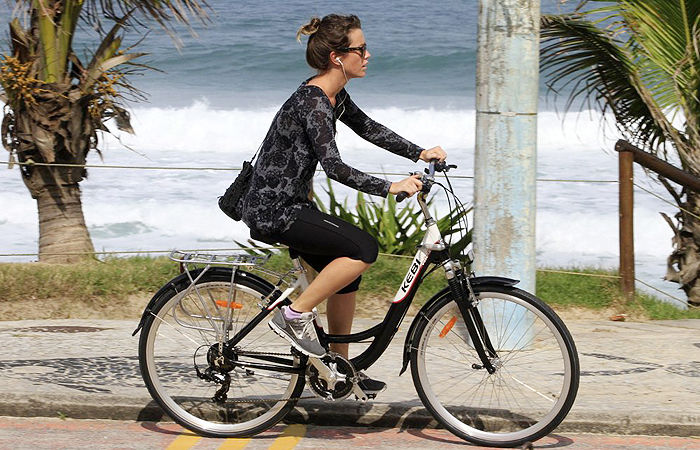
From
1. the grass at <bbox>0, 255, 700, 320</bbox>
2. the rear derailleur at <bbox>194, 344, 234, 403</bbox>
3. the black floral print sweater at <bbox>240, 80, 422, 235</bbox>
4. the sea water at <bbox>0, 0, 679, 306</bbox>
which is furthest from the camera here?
the sea water at <bbox>0, 0, 679, 306</bbox>

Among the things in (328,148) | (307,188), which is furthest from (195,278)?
(328,148)

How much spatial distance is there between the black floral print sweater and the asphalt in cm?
111

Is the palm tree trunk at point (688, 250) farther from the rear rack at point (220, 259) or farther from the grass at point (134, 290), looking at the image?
the rear rack at point (220, 259)

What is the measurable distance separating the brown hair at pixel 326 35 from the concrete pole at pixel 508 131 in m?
1.85

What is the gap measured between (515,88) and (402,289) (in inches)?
79.5

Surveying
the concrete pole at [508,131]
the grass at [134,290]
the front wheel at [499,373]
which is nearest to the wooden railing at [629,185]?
the grass at [134,290]

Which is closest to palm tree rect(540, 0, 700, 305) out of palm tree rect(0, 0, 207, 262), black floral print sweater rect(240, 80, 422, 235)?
palm tree rect(0, 0, 207, 262)

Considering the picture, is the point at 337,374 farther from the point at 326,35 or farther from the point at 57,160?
the point at 57,160

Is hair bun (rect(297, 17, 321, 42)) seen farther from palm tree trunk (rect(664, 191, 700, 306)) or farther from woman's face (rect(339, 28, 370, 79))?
palm tree trunk (rect(664, 191, 700, 306))

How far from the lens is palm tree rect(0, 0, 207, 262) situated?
8.59m

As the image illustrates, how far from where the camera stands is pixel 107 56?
8.80 metres

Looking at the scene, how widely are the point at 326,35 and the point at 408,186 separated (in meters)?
0.82

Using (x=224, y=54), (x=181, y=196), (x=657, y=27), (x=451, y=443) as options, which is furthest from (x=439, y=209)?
(x=224, y=54)

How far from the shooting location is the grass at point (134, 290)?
26.3 ft
